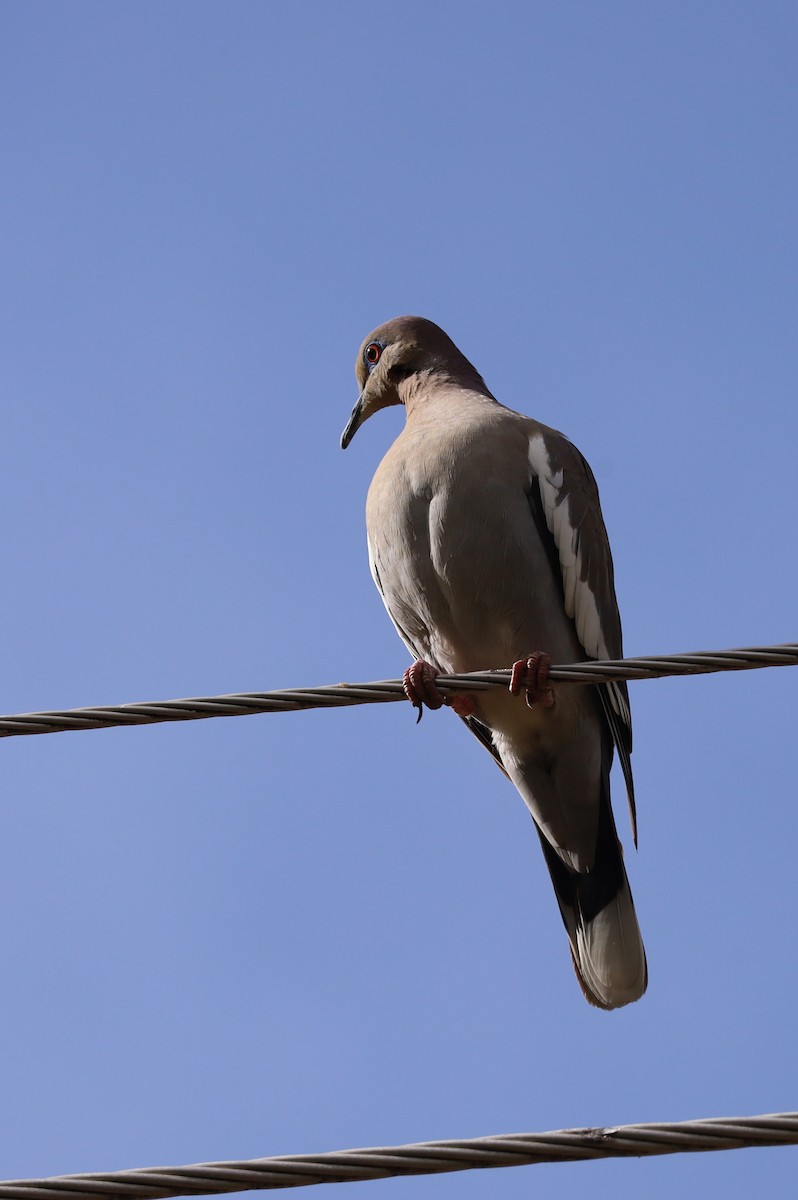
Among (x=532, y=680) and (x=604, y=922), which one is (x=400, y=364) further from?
(x=604, y=922)

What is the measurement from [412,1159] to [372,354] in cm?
462

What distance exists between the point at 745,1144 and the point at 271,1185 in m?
0.69

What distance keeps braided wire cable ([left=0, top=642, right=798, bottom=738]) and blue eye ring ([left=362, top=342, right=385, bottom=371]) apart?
337cm

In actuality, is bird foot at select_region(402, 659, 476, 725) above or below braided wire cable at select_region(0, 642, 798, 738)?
above

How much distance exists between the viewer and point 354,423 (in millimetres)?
6316

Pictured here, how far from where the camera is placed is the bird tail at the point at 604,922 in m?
4.54

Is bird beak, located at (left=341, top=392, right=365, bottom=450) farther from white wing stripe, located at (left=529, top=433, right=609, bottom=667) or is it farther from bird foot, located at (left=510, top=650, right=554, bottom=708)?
bird foot, located at (left=510, top=650, right=554, bottom=708)

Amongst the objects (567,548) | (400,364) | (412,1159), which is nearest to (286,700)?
(412,1159)

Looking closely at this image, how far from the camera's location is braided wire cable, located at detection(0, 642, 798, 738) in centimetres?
285

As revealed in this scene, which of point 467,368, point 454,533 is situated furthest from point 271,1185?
point 467,368

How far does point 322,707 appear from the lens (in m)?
2.99

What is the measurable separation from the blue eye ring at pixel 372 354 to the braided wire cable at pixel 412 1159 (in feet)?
14.8

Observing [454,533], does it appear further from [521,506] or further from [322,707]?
[322,707]

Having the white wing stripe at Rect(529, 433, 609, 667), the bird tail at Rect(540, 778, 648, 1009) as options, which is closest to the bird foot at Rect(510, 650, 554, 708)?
the white wing stripe at Rect(529, 433, 609, 667)
